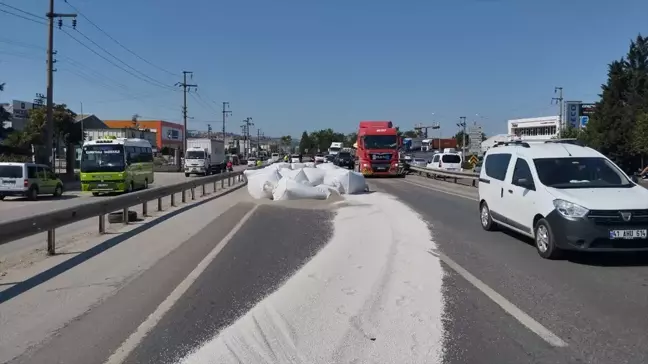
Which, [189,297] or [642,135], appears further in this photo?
[642,135]

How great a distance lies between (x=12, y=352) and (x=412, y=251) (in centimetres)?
650

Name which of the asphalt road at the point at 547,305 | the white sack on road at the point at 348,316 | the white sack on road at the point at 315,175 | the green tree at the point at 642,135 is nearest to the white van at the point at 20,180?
the white sack on road at the point at 315,175

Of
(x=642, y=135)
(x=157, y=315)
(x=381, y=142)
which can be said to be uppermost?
(x=642, y=135)

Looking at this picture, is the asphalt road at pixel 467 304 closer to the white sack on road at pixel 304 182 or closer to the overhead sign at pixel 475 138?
the white sack on road at pixel 304 182

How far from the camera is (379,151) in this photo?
1505 inches

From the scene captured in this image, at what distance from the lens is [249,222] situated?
47.9ft

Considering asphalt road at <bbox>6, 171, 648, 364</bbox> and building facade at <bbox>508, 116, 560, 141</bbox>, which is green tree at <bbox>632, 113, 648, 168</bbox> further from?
building facade at <bbox>508, 116, 560, 141</bbox>

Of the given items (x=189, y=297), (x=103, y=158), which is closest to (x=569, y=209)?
(x=189, y=297)

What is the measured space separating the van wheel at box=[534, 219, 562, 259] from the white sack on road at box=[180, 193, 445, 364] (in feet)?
5.55

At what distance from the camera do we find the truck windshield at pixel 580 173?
31.4 ft

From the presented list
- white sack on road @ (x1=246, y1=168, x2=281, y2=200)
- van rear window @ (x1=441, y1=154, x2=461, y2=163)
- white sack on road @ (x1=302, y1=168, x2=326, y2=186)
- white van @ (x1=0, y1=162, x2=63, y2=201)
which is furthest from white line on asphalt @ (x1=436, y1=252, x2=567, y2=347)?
van rear window @ (x1=441, y1=154, x2=461, y2=163)

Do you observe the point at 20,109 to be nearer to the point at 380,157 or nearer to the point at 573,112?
the point at 380,157

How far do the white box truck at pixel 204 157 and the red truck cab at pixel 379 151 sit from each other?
1980 cm

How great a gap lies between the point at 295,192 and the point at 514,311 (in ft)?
48.9
